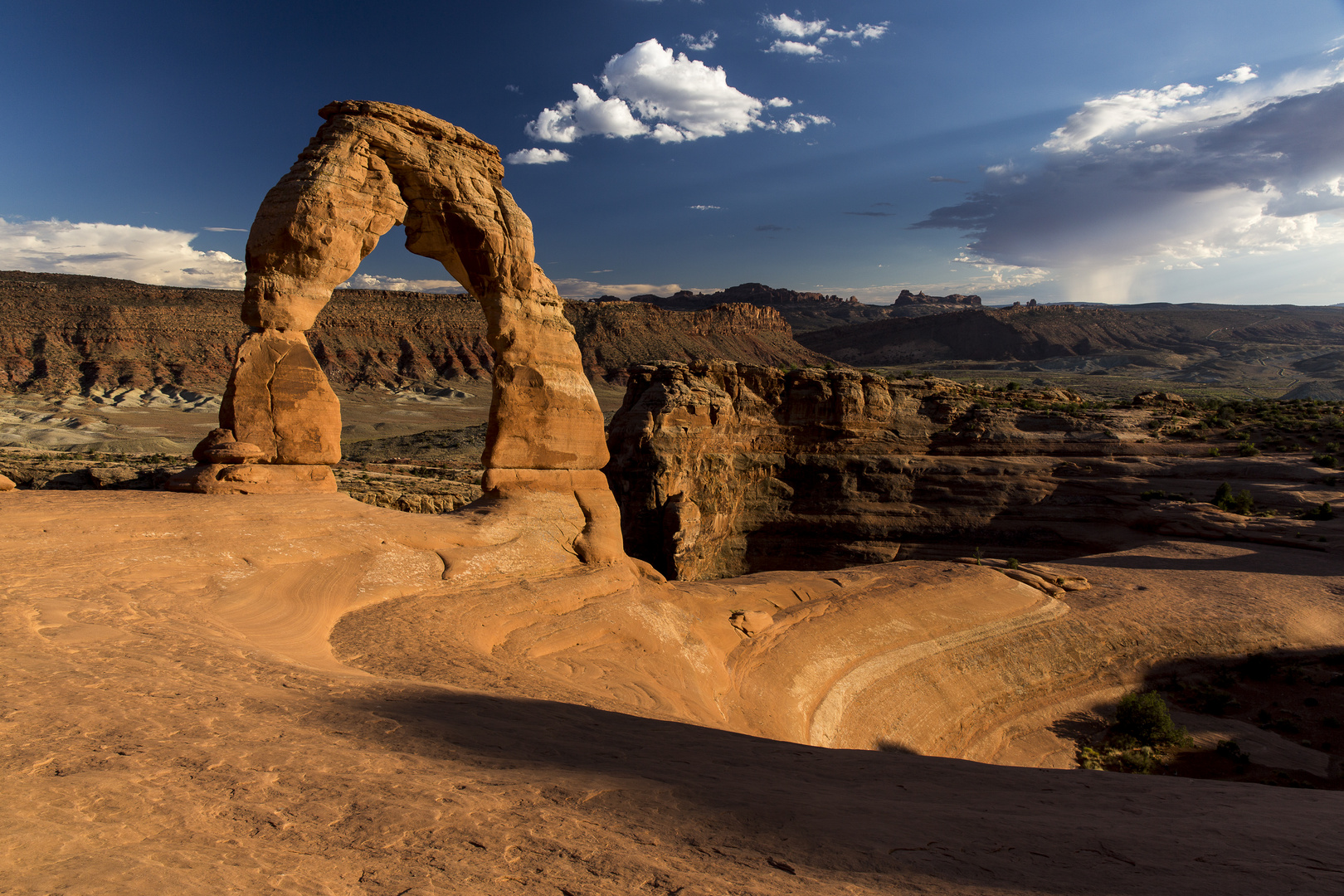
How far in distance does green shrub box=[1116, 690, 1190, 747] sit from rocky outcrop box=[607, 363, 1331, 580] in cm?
1448

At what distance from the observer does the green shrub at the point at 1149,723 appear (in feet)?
46.1

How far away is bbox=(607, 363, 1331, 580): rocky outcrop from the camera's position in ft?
92.0

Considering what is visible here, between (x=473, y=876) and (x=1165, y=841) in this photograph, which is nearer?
(x=473, y=876)

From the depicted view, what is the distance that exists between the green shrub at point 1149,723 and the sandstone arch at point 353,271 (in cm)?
1132

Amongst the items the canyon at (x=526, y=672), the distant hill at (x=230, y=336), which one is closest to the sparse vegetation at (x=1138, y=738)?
the canyon at (x=526, y=672)

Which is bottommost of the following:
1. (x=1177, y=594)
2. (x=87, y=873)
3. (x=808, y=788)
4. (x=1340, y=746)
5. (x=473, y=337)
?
(x=1340, y=746)

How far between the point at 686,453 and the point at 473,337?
3347 inches

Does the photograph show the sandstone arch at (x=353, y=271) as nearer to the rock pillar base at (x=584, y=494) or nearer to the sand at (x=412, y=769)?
the rock pillar base at (x=584, y=494)

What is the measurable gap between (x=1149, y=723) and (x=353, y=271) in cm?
1821

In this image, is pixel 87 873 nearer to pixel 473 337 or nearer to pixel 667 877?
pixel 667 877

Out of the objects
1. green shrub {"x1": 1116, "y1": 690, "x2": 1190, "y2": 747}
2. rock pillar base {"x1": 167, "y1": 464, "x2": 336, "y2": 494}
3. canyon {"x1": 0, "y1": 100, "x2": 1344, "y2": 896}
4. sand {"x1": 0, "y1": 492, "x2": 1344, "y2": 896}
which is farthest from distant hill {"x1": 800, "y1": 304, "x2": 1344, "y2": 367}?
rock pillar base {"x1": 167, "y1": 464, "x2": 336, "y2": 494}

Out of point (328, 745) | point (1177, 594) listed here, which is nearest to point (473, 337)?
point (1177, 594)

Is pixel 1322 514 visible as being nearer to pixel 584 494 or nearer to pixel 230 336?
pixel 584 494

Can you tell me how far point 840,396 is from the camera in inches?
1217
